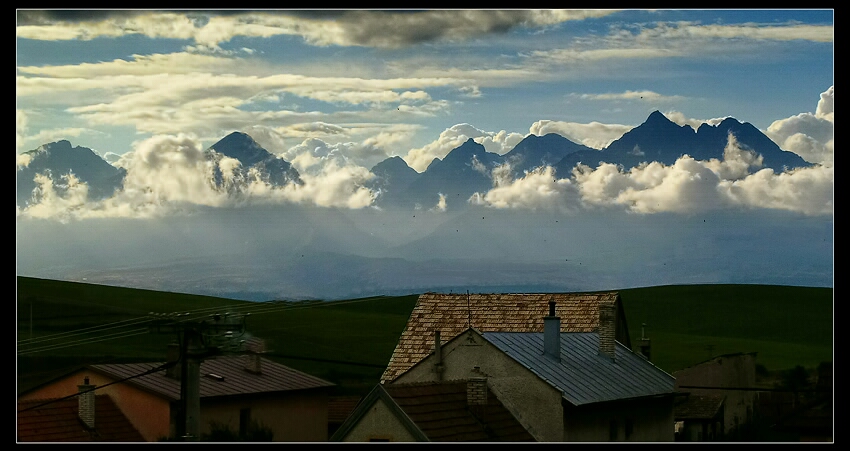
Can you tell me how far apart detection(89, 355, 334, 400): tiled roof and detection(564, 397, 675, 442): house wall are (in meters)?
14.8

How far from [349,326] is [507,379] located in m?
86.4

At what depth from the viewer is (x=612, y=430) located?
4262 cm

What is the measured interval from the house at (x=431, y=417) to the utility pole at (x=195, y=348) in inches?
215

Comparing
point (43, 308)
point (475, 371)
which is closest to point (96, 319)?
point (43, 308)

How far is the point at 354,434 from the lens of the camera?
3641 centimetres

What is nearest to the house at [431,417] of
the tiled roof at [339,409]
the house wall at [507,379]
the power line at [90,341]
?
the house wall at [507,379]

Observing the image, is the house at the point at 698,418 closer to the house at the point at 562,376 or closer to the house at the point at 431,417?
the house at the point at 562,376

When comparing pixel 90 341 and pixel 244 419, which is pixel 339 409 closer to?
pixel 244 419

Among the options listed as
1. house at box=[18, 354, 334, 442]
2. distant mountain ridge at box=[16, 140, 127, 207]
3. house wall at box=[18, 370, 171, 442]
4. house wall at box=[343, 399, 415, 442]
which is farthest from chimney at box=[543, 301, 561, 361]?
distant mountain ridge at box=[16, 140, 127, 207]

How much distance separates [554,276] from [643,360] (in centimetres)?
7537

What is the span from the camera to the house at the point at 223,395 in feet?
153

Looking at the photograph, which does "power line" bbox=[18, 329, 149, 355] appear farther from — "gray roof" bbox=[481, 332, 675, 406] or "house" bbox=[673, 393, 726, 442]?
"gray roof" bbox=[481, 332, 675, 406]

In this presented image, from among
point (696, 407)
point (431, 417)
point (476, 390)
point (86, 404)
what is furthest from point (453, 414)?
point (696, 407)

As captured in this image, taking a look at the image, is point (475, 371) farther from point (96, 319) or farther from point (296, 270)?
point (296, 270)
